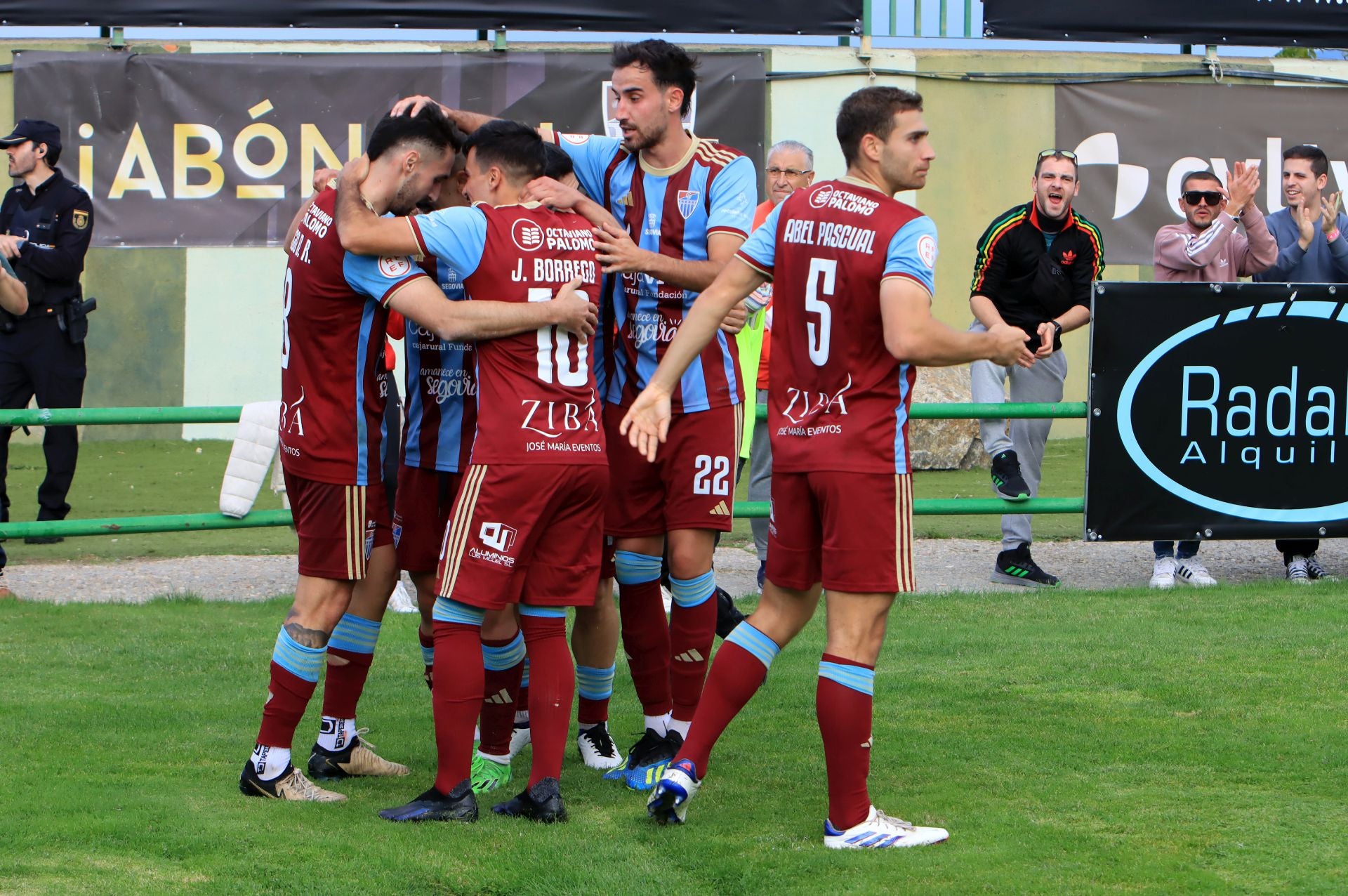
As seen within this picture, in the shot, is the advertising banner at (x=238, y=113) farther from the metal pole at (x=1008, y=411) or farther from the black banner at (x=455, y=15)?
the metal pole at (x=1008, y=411)

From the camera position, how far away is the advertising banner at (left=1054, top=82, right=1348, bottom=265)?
47.1 ft

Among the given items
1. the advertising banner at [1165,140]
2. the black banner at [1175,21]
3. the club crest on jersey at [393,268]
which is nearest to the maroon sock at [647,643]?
the club crest on jersey at [393,268]

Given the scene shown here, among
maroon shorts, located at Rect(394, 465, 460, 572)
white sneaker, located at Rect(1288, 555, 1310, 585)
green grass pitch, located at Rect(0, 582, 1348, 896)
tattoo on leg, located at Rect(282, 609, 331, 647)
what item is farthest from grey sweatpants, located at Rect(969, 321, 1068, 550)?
tattoo on leg, located at Rect(282, 609, 331, 647)

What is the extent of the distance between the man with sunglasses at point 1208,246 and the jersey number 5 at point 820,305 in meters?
4.73

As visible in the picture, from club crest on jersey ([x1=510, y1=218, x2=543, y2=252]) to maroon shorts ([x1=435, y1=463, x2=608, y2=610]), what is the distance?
0.66 m

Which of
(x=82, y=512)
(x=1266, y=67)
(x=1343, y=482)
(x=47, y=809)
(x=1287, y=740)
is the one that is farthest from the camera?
(x=1266, y=67)

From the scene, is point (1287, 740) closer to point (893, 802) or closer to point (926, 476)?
point (893, 802)

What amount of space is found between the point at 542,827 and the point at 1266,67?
42.8 feet

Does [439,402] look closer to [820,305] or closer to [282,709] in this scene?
[282,709]

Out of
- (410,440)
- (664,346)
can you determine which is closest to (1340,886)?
(664,346)

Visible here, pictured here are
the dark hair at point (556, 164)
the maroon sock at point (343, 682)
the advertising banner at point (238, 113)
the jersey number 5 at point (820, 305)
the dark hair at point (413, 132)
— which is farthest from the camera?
the advertising banner at point (238, 113)

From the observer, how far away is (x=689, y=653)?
5102 mm

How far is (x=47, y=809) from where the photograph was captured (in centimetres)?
437

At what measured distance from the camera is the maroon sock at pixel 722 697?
4367 mm
